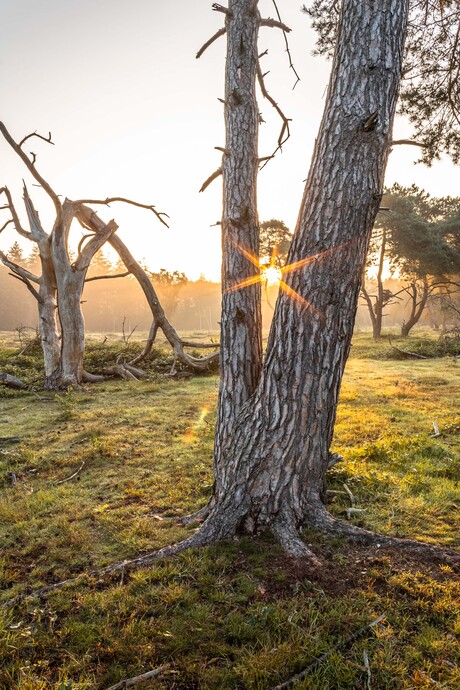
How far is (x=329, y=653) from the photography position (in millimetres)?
2191

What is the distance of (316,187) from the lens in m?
3.16

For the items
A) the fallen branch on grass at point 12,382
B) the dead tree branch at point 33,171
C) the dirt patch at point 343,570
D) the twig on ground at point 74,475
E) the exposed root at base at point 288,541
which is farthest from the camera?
the fallen branch on grass at point 12,382

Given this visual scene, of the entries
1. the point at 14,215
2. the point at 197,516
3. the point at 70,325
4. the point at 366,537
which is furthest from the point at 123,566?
the point at 14,215

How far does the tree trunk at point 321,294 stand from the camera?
3.09 metres

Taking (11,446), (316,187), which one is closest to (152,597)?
(316,187)

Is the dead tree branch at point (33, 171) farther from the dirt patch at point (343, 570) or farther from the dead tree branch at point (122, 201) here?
the dirt patch at point (343, 570)

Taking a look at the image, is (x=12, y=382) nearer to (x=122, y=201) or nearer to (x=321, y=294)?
(x=122, y=201)

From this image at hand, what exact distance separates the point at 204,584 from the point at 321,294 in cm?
240

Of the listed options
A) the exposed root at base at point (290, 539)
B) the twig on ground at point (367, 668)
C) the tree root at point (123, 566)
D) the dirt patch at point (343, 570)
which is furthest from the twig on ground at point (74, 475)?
the twig on ground at point (367, 668)

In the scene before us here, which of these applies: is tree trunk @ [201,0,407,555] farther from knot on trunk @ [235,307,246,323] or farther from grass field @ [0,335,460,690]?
knot on trunk @ [235,307,246,323]

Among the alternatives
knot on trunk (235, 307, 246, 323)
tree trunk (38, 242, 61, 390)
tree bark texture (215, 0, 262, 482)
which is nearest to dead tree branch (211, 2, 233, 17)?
tree bark texture (215, 0, 262, 482)

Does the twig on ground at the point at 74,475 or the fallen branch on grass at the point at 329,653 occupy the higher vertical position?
the fallen branch on grass at the point at 329,653

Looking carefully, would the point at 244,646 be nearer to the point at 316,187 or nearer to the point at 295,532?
the point at 295,532

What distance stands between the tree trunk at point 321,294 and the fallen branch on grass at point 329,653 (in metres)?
0.74
